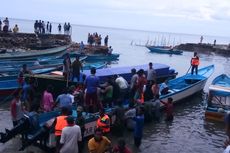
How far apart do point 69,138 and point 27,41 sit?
3594 centimetres

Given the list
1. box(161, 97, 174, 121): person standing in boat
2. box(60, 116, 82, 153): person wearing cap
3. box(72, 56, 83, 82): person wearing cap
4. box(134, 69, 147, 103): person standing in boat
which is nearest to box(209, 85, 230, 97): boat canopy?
box(161, 97, 174, 121): person standing in boat

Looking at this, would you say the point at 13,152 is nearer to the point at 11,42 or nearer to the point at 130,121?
the point at 130,121

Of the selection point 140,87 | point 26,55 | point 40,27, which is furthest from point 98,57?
point 140,87

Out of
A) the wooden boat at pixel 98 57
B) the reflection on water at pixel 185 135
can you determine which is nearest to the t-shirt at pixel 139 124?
the reflection on water at pixel 185 135

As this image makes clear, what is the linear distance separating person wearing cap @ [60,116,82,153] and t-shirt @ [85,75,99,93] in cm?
556

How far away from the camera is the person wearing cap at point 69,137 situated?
26.9ft

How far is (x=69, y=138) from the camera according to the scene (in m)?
8.24

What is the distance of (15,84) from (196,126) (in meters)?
10.4

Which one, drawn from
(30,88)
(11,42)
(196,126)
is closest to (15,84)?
(30,88)

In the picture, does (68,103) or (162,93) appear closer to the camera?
(68,103)

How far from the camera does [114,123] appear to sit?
13883mm

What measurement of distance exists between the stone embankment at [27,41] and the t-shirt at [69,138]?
30.1 meters

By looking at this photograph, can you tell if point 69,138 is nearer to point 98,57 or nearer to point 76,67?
point 76,67

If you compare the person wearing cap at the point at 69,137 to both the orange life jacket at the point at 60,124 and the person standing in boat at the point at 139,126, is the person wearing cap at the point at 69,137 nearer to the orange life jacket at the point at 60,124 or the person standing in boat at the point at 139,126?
the orange life jacket at the point at 60,124
